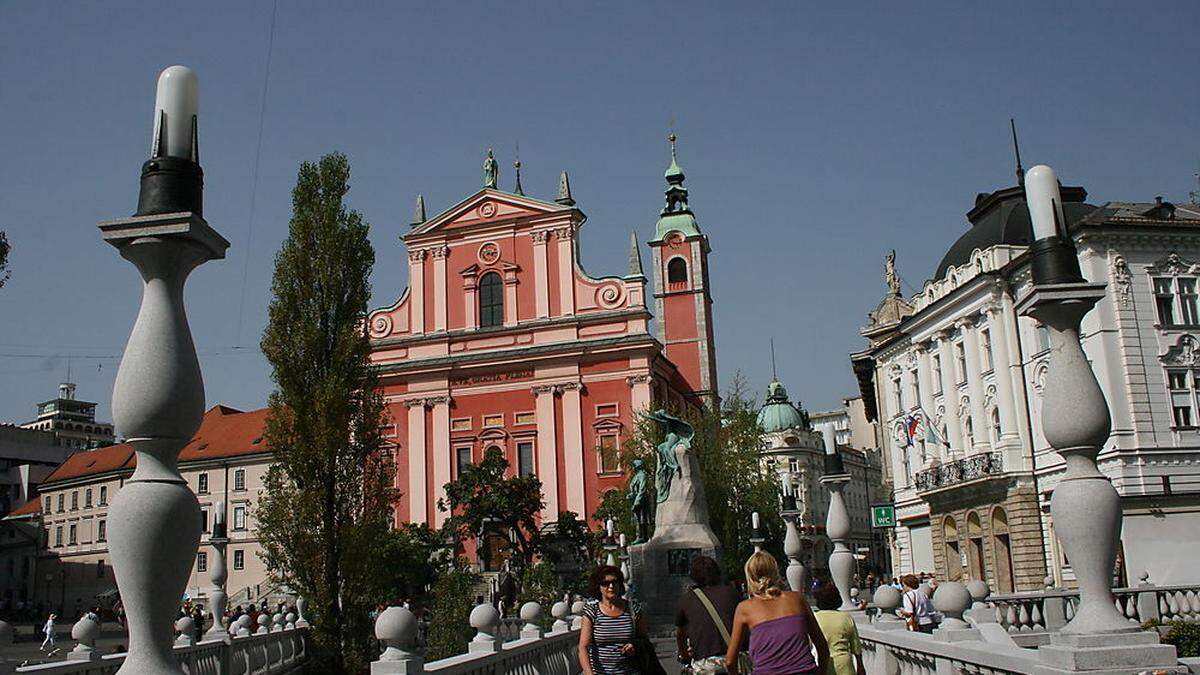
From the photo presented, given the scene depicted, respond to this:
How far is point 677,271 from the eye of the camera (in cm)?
6625

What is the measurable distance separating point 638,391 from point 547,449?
527 centimetres

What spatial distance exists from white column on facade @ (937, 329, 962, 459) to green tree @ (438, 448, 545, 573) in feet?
55.5

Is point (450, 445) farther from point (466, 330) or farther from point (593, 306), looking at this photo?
point (593, 306)

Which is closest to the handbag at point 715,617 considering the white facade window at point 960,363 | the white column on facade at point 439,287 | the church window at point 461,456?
the white facade window at point 960,363

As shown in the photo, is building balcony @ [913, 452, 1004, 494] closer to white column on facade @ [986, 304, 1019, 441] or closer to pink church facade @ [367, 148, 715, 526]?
white column on facade @ [986, 304, 1019, 441]

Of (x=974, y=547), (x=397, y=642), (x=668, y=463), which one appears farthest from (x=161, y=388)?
(x=974, y=547)

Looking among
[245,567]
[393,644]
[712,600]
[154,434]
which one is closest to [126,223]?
[154,434]

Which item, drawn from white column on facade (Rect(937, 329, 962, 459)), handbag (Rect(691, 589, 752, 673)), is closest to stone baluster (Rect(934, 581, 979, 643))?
handbag (Rect(691, 589, 752, 673))

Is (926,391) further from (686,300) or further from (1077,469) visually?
(1077,469)

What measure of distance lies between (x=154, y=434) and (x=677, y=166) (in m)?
72.7

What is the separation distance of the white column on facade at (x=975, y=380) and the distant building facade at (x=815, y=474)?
61.3 meters

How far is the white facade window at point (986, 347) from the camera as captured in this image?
38500mm

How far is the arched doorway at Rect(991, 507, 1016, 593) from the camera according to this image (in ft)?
120

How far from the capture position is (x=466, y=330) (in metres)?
53.1
